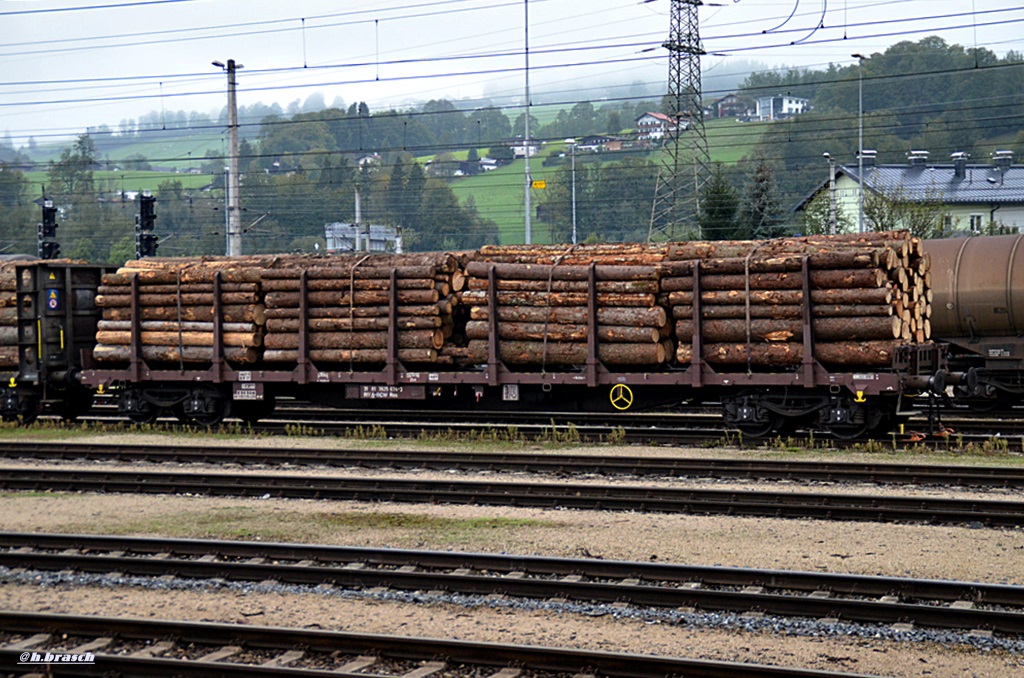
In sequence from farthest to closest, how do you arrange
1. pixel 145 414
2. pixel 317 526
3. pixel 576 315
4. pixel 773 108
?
pixel 773 108 → pixel 145 414 → pixel 576 315 → pixel 317 526


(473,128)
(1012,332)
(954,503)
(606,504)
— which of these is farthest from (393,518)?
(473,128)

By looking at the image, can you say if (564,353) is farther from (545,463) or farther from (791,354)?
(791,354)

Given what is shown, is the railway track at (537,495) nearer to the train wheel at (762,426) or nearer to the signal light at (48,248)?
the train wheel at (762,426)

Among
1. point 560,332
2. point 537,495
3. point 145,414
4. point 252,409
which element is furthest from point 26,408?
point 537,495

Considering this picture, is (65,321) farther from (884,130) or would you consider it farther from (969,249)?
(884,130)

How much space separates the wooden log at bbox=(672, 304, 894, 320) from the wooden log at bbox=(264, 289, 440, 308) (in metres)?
4.39

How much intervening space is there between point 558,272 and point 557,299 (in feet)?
1.50

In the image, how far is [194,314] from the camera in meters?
20.7

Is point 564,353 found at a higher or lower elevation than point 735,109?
lower

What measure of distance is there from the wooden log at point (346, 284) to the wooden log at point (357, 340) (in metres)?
0.80

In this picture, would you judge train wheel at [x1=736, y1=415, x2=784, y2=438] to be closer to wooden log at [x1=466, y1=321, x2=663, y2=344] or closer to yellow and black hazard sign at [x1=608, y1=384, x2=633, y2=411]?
yellow and black hazard sign at [x1=608, y1=384, x2=633, y2=411]

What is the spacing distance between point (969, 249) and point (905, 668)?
622 inches

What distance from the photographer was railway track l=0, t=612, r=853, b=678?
7219 millimetres

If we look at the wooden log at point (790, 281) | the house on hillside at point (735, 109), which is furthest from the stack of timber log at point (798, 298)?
the house on hillside at point (735, 109)
